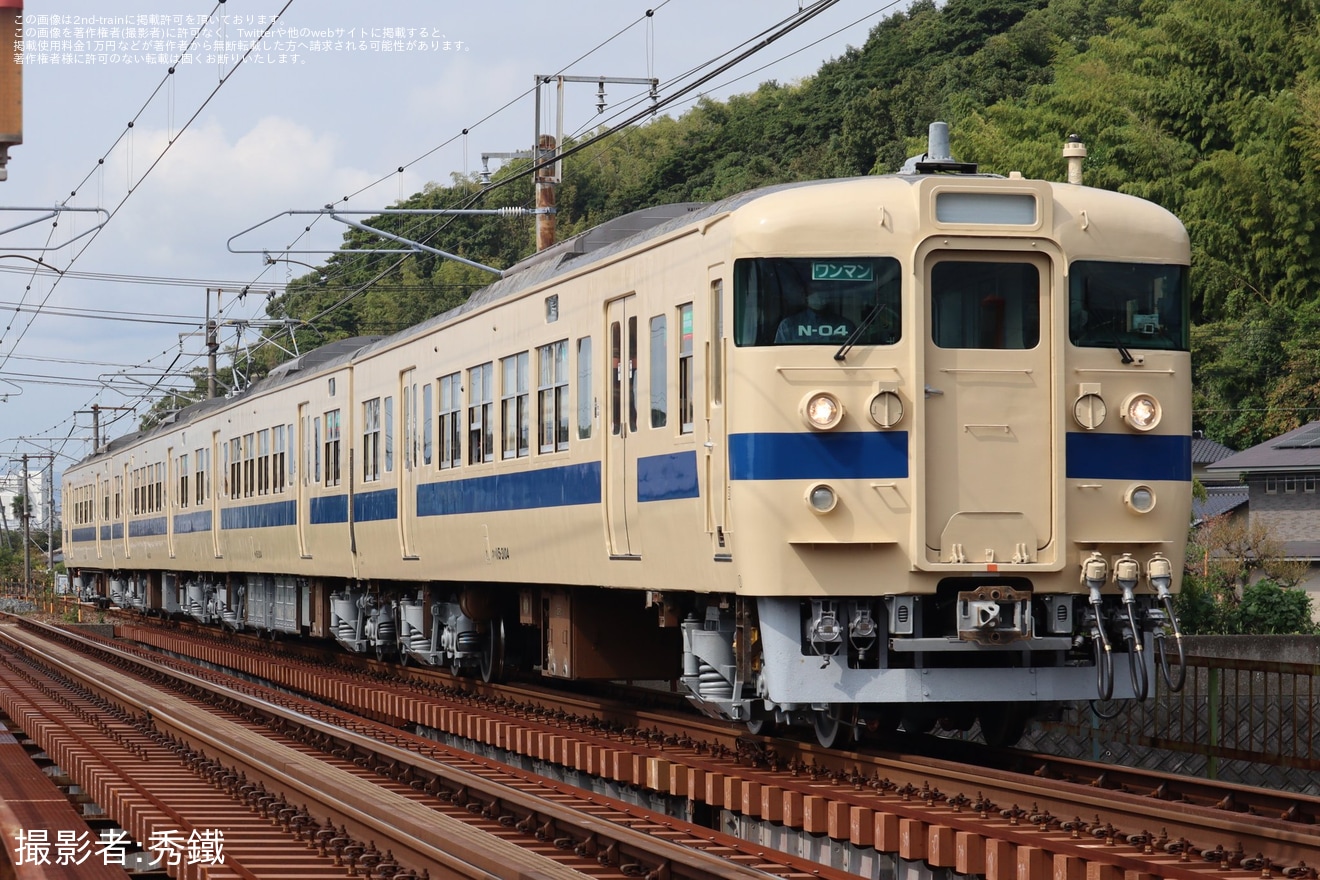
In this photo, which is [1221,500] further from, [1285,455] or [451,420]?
[451,420]

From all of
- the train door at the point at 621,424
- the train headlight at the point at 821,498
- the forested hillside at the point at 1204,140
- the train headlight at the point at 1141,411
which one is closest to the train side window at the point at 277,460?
the forested hillside at the point at 1204,140

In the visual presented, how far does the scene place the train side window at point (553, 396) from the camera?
12.4 metres

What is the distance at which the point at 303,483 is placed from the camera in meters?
→ 20.8

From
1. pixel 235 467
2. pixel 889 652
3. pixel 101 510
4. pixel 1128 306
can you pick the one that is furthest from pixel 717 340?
pixel 101 510

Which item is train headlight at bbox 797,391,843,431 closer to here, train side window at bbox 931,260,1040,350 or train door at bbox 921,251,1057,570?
train door at bbox 921,251,1057,570

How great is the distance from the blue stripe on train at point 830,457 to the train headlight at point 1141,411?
A: 4.15 feet

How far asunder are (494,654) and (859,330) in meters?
7.41

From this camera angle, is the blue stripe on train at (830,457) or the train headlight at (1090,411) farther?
the train headlight at (1090,411)

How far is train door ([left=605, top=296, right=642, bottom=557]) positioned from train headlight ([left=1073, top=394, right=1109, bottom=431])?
2810 millimetres

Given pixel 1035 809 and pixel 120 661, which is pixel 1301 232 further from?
pixel 1035 809

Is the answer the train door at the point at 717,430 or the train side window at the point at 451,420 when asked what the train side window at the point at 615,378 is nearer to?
the train door at the point at 717,430

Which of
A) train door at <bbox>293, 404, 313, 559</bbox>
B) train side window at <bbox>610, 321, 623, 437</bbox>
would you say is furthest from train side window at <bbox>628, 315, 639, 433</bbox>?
train door at <bbox>293, 404, 313, 559</bbox>

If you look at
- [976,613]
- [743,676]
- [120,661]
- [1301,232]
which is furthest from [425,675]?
[1301,232]

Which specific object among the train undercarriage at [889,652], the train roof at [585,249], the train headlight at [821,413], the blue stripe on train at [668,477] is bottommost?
the train undercarriage at [889,652]
